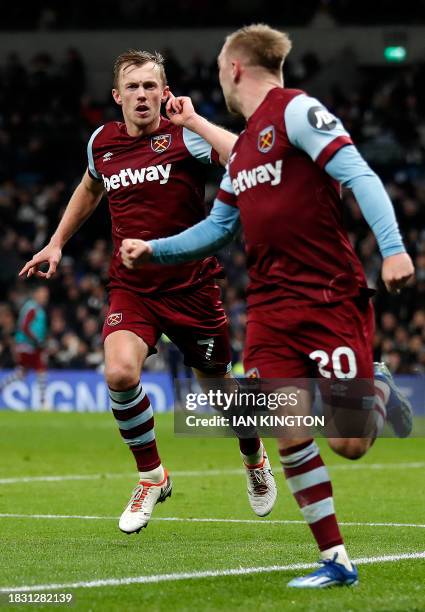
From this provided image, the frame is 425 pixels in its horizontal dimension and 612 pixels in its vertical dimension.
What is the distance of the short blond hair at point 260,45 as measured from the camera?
5.70 meters

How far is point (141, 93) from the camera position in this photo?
7.62 m

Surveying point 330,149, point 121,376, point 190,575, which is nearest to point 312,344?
point 330,149

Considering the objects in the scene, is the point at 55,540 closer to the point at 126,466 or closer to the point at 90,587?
the point at 90,587

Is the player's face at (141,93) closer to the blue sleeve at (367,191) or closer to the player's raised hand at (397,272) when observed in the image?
the blue sleeve at (367,191)

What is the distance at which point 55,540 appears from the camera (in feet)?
23.8

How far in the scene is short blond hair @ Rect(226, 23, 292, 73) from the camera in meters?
5.70

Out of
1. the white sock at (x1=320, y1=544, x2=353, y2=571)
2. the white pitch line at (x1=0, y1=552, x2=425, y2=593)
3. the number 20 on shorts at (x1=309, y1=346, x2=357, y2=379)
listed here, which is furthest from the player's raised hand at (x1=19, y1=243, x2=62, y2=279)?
the white sock at (x1=320, y1=544, x2=353, y2=571)

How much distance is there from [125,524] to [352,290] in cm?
224

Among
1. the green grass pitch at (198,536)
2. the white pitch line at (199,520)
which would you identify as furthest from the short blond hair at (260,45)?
the white pitch line at (199,520)

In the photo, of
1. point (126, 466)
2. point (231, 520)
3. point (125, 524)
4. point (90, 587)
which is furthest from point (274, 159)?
point (126, 466)

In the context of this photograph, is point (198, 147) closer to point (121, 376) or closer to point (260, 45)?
point (121, 376)

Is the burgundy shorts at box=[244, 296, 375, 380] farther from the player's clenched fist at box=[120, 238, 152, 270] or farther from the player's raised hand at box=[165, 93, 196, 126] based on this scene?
the player's raised hand at box=[165, 93, 196, 126]

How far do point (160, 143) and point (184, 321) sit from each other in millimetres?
1107

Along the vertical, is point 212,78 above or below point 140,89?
below
